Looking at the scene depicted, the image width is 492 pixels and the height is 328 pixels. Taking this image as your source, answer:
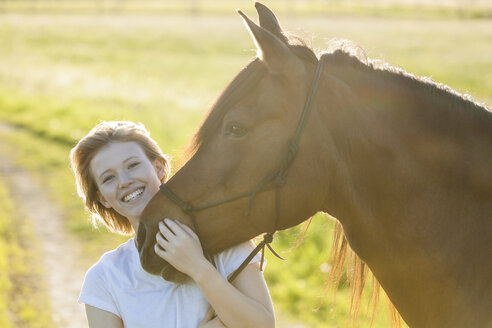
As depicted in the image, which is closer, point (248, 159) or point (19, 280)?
point (248, 159)

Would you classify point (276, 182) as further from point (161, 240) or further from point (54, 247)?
point (54, 247)

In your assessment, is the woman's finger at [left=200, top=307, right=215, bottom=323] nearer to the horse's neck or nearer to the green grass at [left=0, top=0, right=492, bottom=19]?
the horse's neck

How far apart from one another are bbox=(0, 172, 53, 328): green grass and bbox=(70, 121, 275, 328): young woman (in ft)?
10.3

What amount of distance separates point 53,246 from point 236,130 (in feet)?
19.0

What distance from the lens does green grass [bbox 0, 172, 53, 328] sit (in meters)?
5.60

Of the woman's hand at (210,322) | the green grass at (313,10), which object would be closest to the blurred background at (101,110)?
the woman's hand at (210,322)

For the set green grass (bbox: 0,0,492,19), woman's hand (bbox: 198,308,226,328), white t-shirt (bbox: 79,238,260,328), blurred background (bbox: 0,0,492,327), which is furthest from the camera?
green grass (bbox: 0,0,492,19)

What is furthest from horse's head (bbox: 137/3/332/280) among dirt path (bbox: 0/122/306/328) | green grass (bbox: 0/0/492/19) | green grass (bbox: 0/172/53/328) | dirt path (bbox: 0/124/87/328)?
green grass (bbox: 0/0/492/19)

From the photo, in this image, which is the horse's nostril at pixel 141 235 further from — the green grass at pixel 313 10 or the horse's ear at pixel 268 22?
the green grass at pixel 313 10

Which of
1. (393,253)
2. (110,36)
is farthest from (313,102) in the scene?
(110,36)

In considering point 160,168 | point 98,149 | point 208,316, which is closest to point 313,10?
point 160,168

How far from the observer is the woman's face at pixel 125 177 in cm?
272

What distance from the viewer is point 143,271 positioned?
260cm

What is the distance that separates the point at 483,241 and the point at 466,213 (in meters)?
0.13
